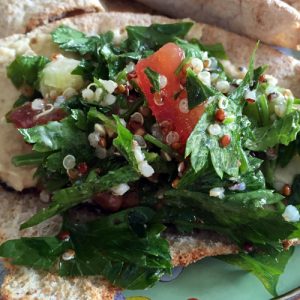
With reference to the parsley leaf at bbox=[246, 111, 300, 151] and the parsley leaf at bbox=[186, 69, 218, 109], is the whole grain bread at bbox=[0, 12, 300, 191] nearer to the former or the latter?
the parsley leaf at bbox=[246, 111, 300, 151]

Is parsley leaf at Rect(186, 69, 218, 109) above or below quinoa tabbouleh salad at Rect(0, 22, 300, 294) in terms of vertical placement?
above

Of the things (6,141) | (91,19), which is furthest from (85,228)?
(91,19)

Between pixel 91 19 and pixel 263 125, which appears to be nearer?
pixel 263 125

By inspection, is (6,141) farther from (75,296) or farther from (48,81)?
(75,296)

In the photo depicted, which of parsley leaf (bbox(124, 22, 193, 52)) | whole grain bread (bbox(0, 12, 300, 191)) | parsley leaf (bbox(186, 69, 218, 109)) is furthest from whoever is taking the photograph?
parsley leaf (bbox(124, 22, 193, 52))

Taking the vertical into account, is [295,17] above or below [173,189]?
above

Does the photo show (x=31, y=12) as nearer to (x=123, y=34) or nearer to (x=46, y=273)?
(x=123, y=34)

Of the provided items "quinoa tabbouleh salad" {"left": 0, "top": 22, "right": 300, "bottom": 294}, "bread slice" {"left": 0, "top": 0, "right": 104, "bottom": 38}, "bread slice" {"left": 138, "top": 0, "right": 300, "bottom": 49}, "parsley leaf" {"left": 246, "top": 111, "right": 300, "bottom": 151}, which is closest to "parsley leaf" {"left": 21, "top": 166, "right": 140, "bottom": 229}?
"quinoa tabbouleh salad" {"left": 0, "top": 22, "right": 300, "bottom": 294}

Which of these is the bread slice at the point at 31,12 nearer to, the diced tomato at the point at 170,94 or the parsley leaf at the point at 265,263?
the diced tomato at the point at 170,94
